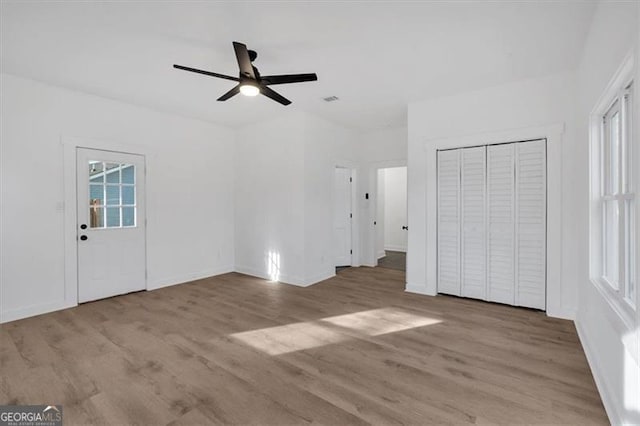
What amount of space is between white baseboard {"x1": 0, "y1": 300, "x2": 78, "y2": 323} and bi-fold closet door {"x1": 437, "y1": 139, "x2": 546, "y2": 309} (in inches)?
200

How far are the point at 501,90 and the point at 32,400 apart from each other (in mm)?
5436

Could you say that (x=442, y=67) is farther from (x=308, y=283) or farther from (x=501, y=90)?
(x=308, y=283)

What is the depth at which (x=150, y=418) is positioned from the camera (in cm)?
188

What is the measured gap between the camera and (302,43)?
2.86 meters

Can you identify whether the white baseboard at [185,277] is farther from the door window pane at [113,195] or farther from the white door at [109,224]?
the door window pane at [113,195]

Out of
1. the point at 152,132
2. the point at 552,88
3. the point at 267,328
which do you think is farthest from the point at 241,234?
the point at 552,88

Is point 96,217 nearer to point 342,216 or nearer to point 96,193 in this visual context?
point 96,193

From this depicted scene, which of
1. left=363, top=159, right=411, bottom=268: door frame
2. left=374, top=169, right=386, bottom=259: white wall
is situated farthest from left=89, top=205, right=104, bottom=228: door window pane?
left=374, top=169, right=386, bottom=259: white wall

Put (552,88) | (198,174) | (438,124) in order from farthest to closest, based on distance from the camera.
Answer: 1. (198,174)
2. (438,124)
3. (552,88)

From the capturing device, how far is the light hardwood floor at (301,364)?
1.95 metres

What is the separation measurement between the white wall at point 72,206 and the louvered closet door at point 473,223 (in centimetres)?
419

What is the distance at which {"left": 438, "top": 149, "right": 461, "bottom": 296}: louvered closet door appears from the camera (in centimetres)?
420

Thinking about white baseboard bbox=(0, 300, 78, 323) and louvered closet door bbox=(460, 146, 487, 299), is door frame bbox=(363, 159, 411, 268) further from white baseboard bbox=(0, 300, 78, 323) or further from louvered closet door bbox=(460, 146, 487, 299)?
white baseboard bbox=(0, 300, 78, 323)

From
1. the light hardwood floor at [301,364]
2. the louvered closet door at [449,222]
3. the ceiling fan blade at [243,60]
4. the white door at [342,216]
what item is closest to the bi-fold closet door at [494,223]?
the louvered closet door at [449,222]
